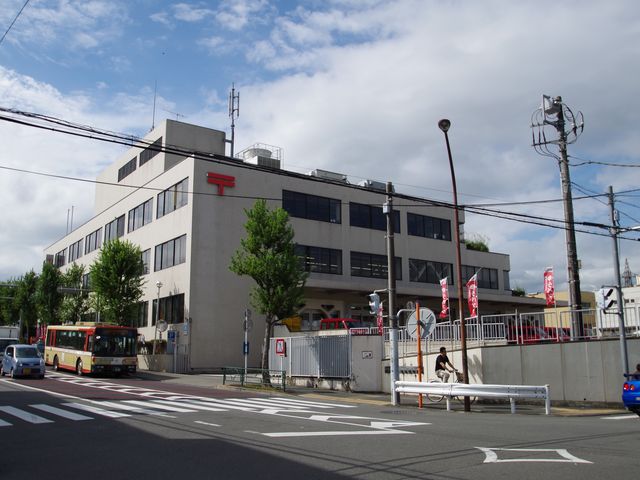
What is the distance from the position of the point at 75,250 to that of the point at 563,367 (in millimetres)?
57743

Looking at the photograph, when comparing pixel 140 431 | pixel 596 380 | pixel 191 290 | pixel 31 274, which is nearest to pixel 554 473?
pixel 140 431

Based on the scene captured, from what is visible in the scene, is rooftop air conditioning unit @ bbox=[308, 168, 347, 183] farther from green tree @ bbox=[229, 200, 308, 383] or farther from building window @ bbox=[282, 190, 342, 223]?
green tree @ bbox=[229, 200, 308, 383]

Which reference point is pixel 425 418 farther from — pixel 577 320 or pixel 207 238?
pixel 207 238

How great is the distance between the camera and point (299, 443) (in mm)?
10562

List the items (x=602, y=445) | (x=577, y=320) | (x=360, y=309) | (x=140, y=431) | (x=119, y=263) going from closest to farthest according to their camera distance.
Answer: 1. (x=602, y=445)
2. (x=140, y=431)
3. (x=577, y=320)
4. (x=119, y=263)
5. (x=360, y=309)

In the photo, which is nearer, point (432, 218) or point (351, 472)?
point (351, 472)

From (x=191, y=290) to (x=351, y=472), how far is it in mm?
30925

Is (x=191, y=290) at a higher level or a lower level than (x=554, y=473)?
higher

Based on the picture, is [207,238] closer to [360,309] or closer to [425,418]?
[360,309]

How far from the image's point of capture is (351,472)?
8.14m

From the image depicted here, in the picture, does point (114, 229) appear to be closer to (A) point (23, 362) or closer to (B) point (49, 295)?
(B) point (49, 295)

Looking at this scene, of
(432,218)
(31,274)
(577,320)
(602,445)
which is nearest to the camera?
(602,445)

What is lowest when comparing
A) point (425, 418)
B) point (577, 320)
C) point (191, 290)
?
point (425, 418)

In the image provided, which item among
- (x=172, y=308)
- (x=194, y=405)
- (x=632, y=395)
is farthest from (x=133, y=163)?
(x=632, y=395)
